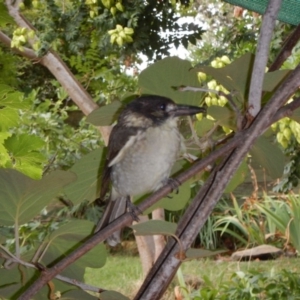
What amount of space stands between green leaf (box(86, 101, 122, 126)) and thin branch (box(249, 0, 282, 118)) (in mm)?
132

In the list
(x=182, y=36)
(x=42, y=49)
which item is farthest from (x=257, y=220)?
(x=42, y=49)

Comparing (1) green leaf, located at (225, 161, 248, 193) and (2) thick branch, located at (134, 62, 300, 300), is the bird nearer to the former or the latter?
(1) green leaf, located at (225, 161, 248, 193)

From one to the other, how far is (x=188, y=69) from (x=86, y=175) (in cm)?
10

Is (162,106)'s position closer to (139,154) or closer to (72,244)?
(139,154)

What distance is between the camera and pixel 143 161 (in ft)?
1.93

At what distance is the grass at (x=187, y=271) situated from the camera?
98.1 inches

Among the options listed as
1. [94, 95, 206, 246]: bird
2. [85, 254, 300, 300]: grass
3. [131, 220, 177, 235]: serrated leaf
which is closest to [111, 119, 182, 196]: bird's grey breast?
[94, 95, 206, 246]: bird

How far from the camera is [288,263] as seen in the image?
8.77 ft

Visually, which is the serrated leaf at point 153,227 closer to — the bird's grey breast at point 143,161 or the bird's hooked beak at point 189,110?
the bird's hooked beak at point 189,110

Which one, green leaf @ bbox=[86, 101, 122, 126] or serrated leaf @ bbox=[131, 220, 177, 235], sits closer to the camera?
serrated leaf @ bbox=[131, 220, 177, 235]

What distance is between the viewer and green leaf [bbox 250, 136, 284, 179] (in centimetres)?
37

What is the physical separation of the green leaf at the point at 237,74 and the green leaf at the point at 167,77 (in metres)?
0.01

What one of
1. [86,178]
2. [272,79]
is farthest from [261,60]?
[86,178]

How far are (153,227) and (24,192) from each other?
0.23 feet
